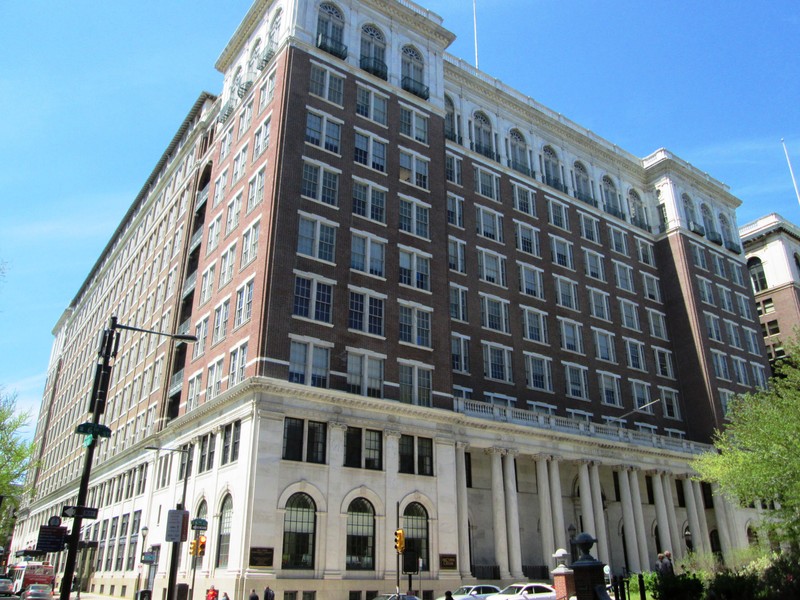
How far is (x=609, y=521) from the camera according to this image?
55.2 metres

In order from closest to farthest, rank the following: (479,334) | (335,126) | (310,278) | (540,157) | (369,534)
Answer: (369,534)
(310,278)
(335,126)
(479,334)
(540,157)

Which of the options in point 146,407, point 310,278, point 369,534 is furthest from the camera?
point 146,407

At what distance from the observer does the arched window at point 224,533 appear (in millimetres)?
36781

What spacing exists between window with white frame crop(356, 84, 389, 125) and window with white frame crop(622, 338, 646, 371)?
101 ft

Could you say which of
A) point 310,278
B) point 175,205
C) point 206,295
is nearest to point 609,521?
point 310,278

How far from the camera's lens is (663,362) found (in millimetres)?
66188

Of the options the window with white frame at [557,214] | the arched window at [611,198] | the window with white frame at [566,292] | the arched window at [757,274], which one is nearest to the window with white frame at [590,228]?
the window with white frame at [557,214]


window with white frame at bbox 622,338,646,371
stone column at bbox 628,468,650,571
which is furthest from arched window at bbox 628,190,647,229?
stone column at bbox 628,468,650,571

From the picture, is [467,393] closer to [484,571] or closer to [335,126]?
[484,571]

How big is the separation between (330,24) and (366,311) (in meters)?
22.7

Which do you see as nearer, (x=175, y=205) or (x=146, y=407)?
(x=146, y=407)

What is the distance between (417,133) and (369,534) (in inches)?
1165

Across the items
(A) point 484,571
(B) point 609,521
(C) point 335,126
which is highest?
(C) point 335,126

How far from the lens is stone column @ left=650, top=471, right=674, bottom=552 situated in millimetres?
54188
